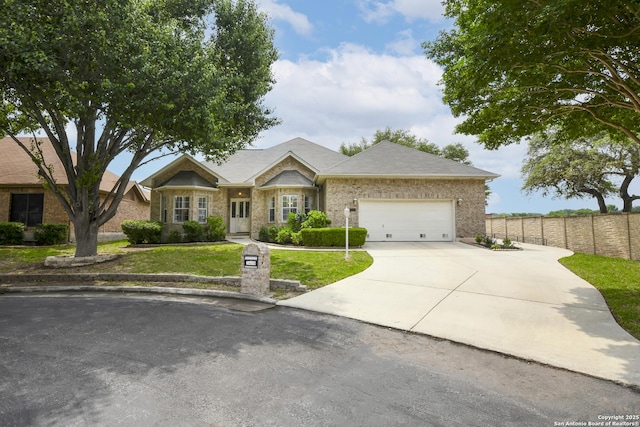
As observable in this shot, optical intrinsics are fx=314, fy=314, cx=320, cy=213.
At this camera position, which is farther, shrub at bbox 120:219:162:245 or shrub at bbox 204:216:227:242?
shrub at bbox 204:216:227:242

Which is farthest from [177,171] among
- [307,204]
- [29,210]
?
[307,204]

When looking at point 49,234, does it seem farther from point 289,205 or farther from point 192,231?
point 289,205

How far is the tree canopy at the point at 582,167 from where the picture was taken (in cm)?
2347

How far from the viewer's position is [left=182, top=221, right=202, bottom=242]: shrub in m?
17.4

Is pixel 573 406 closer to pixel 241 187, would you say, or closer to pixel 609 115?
pixel 609 115

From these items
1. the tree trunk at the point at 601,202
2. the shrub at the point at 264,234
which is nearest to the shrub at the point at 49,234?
the shrub at the point at 264,234

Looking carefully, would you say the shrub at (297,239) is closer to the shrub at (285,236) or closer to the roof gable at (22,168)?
the shrub at (285,236)

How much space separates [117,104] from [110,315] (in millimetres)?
6520

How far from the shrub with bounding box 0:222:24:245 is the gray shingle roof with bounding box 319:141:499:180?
16025 mm

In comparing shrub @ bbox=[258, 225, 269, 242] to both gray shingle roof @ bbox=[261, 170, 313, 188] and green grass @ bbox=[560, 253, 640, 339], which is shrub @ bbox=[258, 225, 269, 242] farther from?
green grass @ bbox=[560, 253, 640, 339]

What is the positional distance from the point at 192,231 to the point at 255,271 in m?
11.6

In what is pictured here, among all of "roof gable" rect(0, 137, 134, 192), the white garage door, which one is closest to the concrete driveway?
the white garage door

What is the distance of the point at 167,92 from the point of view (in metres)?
9.64

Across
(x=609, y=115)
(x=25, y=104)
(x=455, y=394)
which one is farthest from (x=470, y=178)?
(x=25, y=104)
